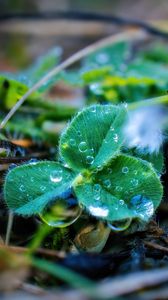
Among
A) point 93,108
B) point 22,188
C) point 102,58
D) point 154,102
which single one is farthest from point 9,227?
point 102,58

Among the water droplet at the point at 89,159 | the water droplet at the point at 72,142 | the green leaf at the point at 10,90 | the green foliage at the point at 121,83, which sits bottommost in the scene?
the water droplet at the point at 89,159

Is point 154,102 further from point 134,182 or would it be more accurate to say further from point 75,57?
point 75,57

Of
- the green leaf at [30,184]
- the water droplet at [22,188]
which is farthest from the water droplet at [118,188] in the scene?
the water droplet at [22,188]

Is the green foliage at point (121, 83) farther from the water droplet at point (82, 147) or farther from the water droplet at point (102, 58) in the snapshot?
the water droplet at point (82, 147)

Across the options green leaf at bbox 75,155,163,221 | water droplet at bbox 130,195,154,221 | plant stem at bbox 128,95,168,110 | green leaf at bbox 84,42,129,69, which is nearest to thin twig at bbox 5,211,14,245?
green leaf at bbox 75,155,163,221

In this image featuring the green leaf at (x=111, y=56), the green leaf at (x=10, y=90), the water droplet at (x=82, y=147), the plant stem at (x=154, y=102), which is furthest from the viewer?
the green leaf at (x=111, y=56)

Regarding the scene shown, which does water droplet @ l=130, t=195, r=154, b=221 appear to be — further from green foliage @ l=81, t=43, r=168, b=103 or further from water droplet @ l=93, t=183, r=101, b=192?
green foliage @ l=81, t=43, r=168, b=103

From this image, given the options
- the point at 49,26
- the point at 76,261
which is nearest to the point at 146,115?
the point at 76,261
